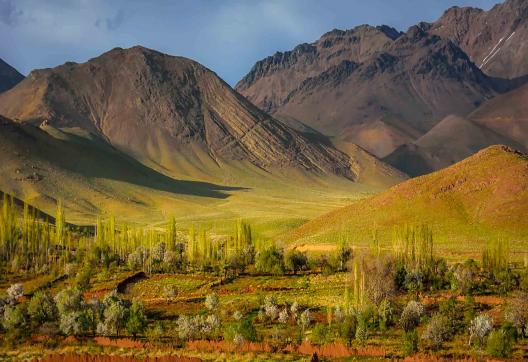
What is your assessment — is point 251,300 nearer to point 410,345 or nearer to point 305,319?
point 305,319

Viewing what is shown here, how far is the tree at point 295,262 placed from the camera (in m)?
87.0

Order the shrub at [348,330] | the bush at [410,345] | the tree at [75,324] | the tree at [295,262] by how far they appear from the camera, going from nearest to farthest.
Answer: the bush at [410,345] < the shrub at [348,330] < the tree at [75,324] < the tree at [295,262]

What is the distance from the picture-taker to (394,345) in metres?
44.1

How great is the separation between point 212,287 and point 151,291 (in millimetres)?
8043

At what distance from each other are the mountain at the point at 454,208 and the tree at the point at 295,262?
30965 mm

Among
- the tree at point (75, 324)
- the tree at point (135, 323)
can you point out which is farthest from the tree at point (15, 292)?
the tree at point (135, 323)

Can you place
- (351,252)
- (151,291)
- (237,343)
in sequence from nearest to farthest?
(237,343)
(151,291)
(351,252)

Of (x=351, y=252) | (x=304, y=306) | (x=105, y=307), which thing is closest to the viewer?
(x=105, y=307)

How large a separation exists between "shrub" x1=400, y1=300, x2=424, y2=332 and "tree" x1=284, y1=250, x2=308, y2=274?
3671cm

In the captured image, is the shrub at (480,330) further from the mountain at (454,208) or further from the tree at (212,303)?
the mountain at (454,208)

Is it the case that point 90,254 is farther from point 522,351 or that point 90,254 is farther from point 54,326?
point 522,351

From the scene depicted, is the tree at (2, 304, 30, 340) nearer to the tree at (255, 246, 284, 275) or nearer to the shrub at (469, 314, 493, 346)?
the shrub at (469, 314, 493, 346)

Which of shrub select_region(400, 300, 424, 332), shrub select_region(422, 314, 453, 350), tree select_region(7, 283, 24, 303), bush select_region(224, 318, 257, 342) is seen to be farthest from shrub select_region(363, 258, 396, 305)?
tree select_region(7, 283, 24, 303)

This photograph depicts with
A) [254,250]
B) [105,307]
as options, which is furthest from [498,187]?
[105,307]
